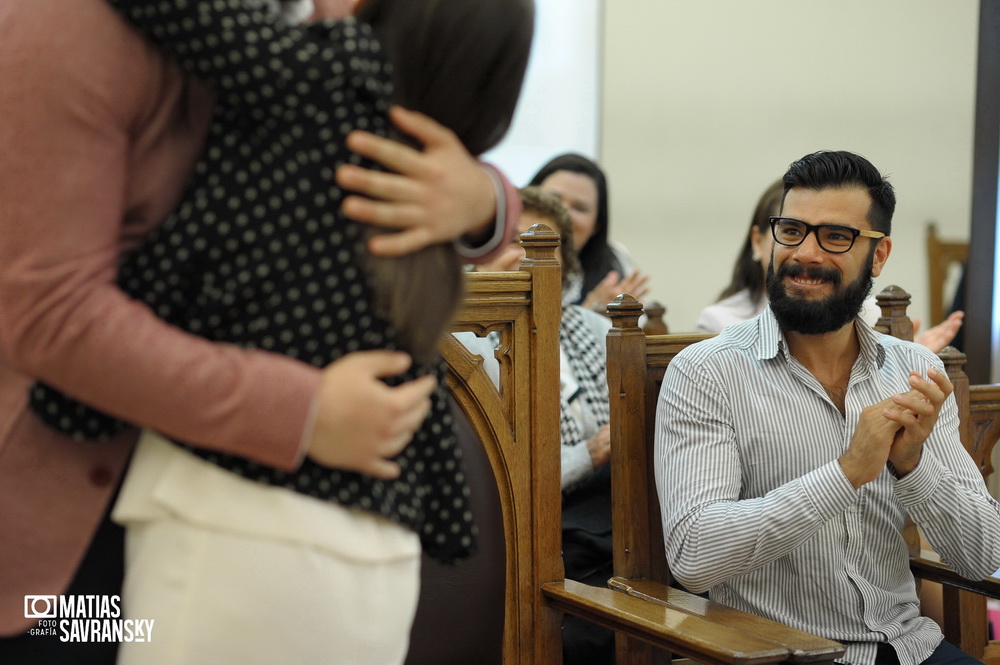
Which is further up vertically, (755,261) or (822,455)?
(755,261)

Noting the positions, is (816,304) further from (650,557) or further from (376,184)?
(376,184)

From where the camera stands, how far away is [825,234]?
1986mm

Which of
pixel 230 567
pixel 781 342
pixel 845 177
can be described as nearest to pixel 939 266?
pixel 845 177

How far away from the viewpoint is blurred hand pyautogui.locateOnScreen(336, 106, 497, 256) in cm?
71

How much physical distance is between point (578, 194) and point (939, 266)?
1.86 meters

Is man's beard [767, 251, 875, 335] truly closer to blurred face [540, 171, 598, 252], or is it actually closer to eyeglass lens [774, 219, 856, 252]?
eyeglass lens [774, 219, 856, 252]

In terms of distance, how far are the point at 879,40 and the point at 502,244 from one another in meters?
4.05

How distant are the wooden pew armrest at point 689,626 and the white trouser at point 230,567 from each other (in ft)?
2.58

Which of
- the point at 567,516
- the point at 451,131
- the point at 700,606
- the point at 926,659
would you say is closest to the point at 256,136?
the point at 451,131

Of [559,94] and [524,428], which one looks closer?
[524,428]

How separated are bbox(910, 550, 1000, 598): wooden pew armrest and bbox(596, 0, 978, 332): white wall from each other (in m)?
2.14

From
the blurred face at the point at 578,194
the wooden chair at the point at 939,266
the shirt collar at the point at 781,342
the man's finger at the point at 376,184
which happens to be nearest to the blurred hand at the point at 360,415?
the man's finger at the point at 376,184

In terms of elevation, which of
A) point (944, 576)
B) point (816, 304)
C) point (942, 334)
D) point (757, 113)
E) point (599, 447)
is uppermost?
point (757, 113)

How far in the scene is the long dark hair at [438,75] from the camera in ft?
2.39
